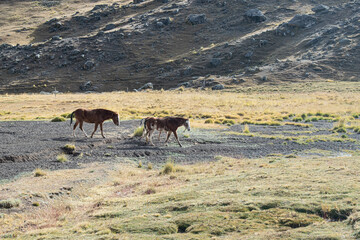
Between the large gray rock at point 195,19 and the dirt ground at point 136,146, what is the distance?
318 feet

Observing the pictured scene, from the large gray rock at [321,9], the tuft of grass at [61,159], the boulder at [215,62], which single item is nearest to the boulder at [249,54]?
the boulder at [215,62]

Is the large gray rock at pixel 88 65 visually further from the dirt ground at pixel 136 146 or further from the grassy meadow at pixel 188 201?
the grassy meadow at pixel 188 201

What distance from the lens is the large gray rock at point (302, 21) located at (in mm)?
110438

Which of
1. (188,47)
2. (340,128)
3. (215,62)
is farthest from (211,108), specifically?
(188,47)

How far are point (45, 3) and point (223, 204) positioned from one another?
571 ft

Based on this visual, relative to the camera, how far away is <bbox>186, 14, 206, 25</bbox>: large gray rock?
122 meters

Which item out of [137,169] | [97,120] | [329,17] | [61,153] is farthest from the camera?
[329,17]

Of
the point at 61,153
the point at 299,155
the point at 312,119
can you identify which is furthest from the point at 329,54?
the point at 61,153

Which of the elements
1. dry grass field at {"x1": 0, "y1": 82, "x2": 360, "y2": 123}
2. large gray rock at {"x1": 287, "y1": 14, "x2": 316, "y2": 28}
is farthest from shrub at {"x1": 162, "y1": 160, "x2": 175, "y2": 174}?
large gray rock at {"x1": 287, "y1": 14, "x2": 316, "y2": 28}

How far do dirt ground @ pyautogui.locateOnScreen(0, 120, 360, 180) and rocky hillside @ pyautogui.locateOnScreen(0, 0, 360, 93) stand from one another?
55047mm

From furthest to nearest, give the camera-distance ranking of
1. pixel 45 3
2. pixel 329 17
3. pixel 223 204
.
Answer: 1. pixel 45 3
2. pixel 329 17
3. pixel 223 204

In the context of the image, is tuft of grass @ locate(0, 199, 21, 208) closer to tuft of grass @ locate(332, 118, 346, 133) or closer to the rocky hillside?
tuft of grass @ locate(332, 118, 346, 133)

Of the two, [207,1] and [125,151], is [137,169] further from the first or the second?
[207,1]

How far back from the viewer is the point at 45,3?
542ft
